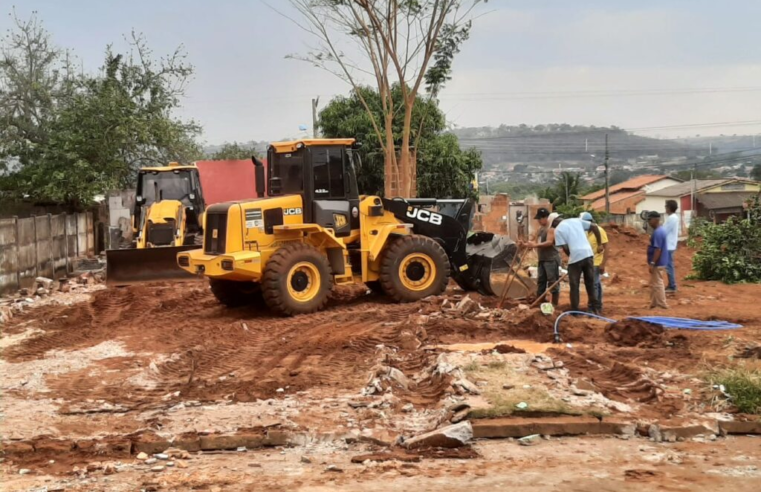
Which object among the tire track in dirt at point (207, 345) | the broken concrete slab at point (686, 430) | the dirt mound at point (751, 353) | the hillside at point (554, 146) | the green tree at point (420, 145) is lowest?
the tire track in dirt at point (207, 345)

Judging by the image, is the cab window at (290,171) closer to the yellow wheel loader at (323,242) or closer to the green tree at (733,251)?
the yellow wheel loader at (323,242)

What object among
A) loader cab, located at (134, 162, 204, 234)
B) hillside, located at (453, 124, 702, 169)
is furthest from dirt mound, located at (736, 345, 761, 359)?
hillside, located at (453, 124, 702, 169)

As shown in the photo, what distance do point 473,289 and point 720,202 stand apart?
44.9m

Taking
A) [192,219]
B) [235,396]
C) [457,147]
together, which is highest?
[457,147]

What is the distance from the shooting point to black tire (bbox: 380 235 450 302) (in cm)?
1314

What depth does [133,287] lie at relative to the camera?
51.9 feet

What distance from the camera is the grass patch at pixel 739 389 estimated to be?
675cm

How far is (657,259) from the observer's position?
39.1ft

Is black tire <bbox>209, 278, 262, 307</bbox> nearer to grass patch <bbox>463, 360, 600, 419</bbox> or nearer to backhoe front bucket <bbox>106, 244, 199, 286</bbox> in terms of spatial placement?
backhoe front bucket <bbox>106, 244, 199, 286</bbox>

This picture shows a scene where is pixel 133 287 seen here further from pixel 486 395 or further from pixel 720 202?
pixel 720 202

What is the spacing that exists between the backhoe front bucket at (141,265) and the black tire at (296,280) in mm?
4418

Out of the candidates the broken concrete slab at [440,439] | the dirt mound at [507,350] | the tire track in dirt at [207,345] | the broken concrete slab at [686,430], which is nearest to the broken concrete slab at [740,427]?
the broken concrete slab at [686,430]

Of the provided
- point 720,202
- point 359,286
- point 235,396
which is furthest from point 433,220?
point 720,202

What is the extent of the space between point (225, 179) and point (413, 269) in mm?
12557
